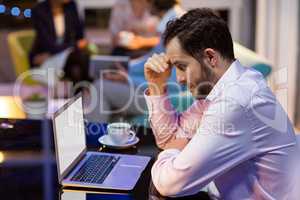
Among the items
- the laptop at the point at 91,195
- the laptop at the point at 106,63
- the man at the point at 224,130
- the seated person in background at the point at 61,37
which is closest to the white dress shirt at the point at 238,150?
the man at the point at 224,130

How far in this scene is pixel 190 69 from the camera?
51.3 inches

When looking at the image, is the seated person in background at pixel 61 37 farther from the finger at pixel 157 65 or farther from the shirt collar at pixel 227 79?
the shirt collar at pixel 227 79

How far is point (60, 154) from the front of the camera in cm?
134

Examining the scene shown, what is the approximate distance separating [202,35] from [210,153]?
34 centimetres

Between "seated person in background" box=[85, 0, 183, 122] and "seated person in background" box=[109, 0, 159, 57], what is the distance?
58 centimetres

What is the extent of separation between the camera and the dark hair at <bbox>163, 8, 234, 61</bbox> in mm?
1274

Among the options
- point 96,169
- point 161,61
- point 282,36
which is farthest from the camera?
point 282,36

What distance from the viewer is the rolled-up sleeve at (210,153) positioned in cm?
117

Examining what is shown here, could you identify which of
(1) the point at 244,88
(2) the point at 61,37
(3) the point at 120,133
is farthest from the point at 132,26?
(1) the point at 244,88

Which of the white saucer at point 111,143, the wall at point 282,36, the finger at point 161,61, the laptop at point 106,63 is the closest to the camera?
the finger at point 161,61

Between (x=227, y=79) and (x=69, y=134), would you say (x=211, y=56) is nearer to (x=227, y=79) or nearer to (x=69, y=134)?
(x=227, y=79)

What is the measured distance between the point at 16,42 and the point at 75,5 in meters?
0.69

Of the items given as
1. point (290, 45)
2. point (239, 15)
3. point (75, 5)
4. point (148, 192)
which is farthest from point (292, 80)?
point (148, 192)

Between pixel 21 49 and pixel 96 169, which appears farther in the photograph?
pixel 21 49
